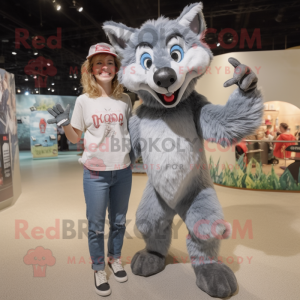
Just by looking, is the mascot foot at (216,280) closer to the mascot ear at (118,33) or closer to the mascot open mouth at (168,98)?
the mascot open mouth at (168,98)

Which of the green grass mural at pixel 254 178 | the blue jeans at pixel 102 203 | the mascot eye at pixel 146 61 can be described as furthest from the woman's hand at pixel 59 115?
the green grass mural at pixel 254 178

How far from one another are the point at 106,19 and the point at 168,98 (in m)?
5.61

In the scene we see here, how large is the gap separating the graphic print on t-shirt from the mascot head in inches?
7.5

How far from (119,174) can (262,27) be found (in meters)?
7.01

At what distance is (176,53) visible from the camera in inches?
57.3

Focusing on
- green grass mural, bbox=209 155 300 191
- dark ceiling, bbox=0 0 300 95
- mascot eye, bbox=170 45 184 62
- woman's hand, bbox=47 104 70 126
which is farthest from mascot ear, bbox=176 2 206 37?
dark ceiling, bbox=0 0 300 95

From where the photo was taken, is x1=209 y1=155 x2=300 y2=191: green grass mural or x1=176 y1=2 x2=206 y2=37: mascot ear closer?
x1=176 y1=2 x2=206 y2=37: mascot ear

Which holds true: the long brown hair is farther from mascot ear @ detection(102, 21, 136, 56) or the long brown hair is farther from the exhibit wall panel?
the exhibit wall panel

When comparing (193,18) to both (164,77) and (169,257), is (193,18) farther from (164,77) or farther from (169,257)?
(169,257)

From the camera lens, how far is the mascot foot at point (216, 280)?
1.53m

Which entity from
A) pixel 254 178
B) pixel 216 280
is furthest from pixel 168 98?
pixel 254 178

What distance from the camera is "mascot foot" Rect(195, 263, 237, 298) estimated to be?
1.53m

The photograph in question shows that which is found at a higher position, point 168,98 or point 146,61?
point 146,61

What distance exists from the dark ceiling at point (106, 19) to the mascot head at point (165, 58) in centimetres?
448
